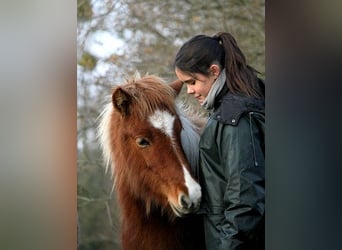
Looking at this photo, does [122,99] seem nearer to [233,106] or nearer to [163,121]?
[163,121]

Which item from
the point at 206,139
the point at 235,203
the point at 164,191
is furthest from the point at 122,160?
the point at 235,203

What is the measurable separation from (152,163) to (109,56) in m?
0.63

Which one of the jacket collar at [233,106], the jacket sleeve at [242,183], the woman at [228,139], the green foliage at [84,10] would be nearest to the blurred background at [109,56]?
the green foliage at [84,10]

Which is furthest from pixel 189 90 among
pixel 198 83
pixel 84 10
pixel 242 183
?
pixel 84 10

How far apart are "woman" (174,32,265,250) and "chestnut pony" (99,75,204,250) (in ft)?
0.31

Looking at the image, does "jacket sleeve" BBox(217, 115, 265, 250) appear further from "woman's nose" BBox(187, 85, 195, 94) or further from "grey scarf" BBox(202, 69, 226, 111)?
"woman's nose" BBox(187, 85, 195, 94)

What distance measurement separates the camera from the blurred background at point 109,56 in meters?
2.72

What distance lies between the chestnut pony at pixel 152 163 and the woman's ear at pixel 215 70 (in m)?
0.20

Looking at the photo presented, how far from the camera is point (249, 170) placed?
248 cm

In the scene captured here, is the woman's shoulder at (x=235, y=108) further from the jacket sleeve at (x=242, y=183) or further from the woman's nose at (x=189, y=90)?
the woman's nose at (x=189, y=90)

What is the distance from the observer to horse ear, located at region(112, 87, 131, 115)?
8.86 ft
